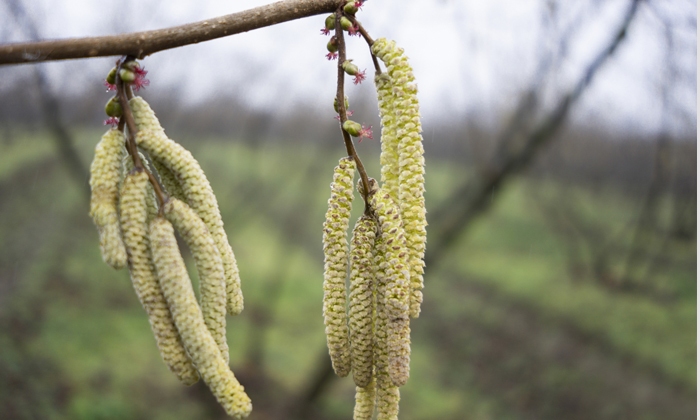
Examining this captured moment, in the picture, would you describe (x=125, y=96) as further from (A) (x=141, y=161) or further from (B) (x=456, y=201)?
(B) (x=456, y=201)

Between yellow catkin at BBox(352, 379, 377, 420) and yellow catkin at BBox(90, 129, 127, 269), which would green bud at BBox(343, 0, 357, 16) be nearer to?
yellow catkin at BBox(90, 129, 127, 269)

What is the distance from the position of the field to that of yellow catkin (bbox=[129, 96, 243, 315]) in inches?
119

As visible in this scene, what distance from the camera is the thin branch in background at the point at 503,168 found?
8.11 feet

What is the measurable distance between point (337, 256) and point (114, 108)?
0.97 feet

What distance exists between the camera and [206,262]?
60 cm

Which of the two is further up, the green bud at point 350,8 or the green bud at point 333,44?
the green bud at point 350,8

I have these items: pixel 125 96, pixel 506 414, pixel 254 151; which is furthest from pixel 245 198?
pixel 125 96

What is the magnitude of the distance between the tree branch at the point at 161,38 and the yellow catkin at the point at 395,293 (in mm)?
257

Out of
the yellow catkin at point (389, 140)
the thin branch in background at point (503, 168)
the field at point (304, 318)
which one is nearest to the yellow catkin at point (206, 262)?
the yellow catkin at point (389, 140)

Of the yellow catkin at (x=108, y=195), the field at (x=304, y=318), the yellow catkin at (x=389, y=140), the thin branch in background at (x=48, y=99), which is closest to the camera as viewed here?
the yellow catkin at (x=108, y=195)

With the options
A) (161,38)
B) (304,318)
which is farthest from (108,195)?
(304,318)

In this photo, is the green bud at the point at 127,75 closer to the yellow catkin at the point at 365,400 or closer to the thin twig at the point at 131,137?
the thin twig at the point at 131,137

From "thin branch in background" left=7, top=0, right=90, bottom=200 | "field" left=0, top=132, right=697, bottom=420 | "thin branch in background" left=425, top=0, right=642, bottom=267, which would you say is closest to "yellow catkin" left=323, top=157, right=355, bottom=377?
"thin branch in background" left=425, top=0, right=642, bottom=267

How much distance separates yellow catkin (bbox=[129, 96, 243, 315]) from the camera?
0.60 meters
